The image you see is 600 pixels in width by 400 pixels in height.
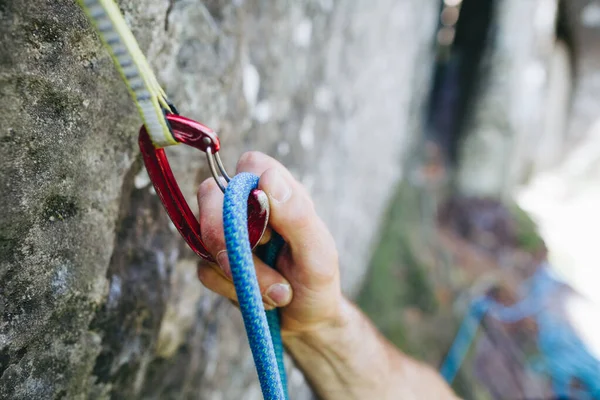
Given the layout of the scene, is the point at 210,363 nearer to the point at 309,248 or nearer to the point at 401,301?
the point at 309,248

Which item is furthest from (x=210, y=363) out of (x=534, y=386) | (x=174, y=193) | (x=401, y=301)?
(x=534, y=386)

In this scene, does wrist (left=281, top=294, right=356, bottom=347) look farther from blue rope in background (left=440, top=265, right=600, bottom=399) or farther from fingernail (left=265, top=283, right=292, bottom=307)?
blue rope in background (left=440, top=265, right=600, bottom=399)

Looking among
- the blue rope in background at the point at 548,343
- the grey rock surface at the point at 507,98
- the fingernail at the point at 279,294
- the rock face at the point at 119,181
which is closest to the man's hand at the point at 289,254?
the fingernail at the point at 279,294

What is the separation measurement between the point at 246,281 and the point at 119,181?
0.31 meters

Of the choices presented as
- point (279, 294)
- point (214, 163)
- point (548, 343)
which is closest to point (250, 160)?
point (214, 163)

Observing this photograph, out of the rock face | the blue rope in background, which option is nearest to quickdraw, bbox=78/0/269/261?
the rock face

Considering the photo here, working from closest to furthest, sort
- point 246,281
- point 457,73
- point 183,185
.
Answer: point 246,281
point 183,185
point 457,73

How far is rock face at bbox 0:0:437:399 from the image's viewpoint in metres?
0.45

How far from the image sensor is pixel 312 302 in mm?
606

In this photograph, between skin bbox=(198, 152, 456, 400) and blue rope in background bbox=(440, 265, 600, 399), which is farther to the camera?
blue rope in background bbox=(440, 265, 600, 399)

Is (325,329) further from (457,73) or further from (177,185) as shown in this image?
(457,73)

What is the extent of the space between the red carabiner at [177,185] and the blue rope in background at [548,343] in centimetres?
258

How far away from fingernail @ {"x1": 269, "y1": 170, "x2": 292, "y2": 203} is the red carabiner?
0.01 metres

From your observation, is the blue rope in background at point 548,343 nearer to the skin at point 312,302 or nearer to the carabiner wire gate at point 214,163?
the skin at point 312,302
